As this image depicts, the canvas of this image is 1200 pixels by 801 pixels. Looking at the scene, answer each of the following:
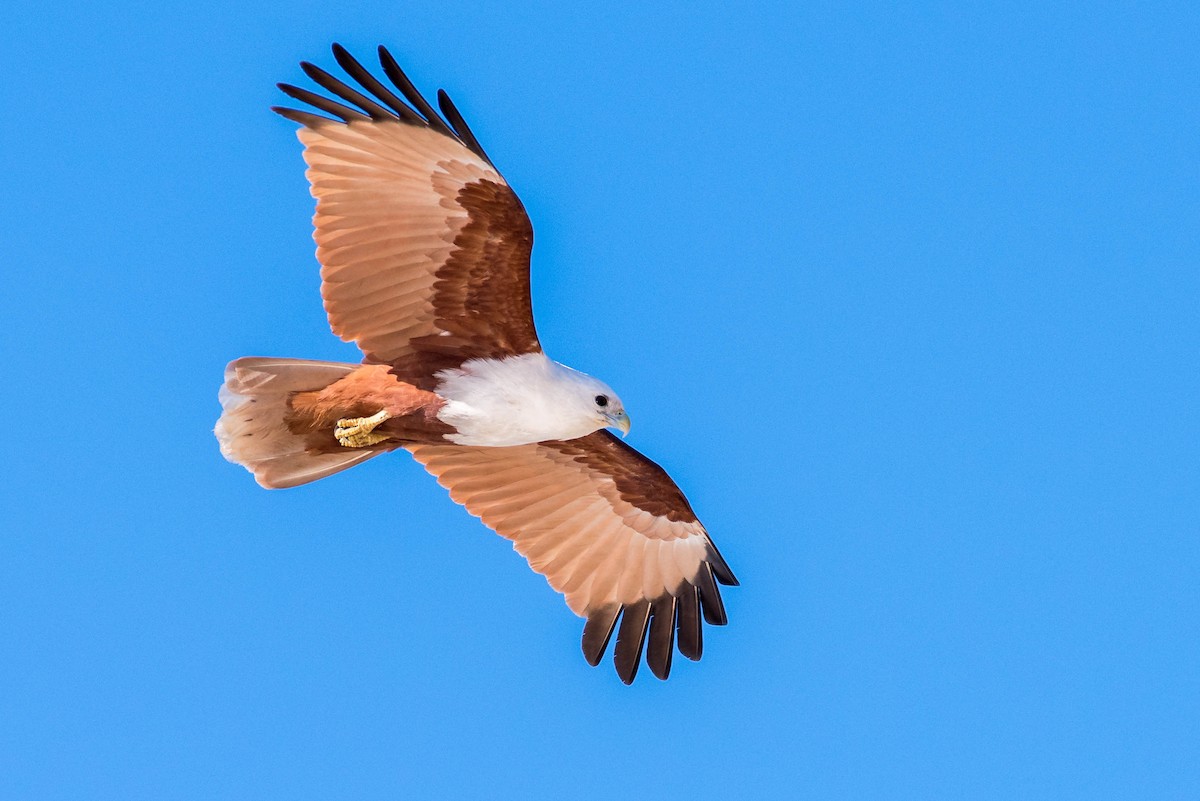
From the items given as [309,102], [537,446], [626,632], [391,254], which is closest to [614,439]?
[537,446]

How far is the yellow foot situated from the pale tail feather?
19cm

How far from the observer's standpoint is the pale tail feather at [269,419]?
974cm

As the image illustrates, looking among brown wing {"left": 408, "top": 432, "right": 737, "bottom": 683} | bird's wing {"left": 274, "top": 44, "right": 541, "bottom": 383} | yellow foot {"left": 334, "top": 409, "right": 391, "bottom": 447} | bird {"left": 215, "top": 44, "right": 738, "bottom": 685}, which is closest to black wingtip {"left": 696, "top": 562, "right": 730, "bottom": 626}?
brown wing {"left": 408, "top": 432, "right": 737, "bottom": 683}

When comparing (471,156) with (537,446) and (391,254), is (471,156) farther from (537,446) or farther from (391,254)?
(537,446)

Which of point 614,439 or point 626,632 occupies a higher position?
point 614,439

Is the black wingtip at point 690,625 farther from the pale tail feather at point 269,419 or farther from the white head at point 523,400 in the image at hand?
the pale tail feather at point 269,419

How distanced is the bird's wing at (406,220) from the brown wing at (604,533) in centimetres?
138

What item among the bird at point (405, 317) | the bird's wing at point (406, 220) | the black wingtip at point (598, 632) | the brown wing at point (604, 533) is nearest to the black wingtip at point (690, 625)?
the brown wing at point (604, 533)

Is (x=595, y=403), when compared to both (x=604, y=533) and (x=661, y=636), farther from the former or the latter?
(x=661, y=636)

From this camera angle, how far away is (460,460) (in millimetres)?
11242

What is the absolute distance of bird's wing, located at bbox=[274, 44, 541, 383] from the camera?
32.0ft

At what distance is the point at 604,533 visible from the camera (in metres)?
11.6

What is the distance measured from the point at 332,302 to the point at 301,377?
54 cm

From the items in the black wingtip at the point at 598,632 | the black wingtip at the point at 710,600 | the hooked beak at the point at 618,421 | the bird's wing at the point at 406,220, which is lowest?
the black wingtip at the point at 598,632
